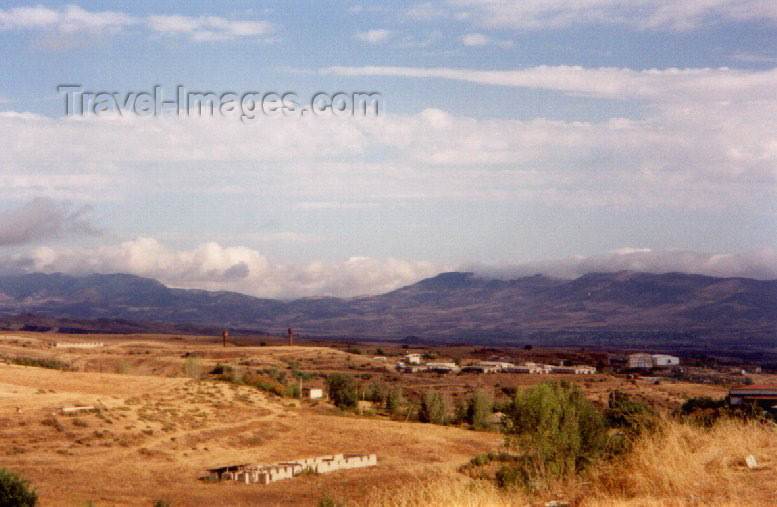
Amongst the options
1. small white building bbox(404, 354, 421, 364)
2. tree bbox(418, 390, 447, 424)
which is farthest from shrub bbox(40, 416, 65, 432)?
small white building bbox(404, 354, 421, 364)

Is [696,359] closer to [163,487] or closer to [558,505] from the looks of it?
[163,487]

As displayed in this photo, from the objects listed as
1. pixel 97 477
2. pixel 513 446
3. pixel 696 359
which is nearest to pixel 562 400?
pixel 513 446

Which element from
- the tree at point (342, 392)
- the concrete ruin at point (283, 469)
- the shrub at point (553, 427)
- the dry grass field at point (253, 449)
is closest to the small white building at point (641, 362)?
the dry grass field at point (253, 449)

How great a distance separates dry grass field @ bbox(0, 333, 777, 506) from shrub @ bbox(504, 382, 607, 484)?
7.05 feet

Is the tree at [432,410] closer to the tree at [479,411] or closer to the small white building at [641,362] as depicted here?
the tree at [479,411]

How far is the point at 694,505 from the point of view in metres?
9.66

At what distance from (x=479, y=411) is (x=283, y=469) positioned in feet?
68.1

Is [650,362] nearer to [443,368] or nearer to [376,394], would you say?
[443,368]

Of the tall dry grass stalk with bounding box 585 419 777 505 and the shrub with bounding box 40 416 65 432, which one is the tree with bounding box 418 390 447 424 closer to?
the shrub with bounding box 40 416 65 432

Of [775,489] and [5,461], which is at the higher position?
[775,489]

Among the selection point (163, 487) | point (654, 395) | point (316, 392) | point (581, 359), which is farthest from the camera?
point (581, 359)

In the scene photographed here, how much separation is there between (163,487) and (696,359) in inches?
4073

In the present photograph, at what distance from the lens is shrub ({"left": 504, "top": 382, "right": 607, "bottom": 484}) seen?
1789cm

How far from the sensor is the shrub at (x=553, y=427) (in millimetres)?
17891
